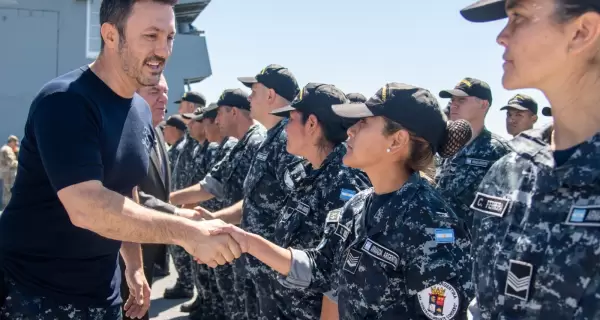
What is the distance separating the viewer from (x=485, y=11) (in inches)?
69.2

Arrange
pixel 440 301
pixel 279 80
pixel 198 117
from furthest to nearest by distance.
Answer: pixel 198 117 < pixel 279 80 < pixel 440 301

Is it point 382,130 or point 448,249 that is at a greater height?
point 382,130

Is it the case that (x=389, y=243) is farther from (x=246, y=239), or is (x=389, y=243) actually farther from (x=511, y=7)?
(x=511, y=7)

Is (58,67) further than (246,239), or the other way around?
(58,67)

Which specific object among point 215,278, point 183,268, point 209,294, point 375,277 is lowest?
point 183,268

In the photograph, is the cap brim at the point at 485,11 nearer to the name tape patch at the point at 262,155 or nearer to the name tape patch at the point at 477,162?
the name tape patch at the point at 262,155

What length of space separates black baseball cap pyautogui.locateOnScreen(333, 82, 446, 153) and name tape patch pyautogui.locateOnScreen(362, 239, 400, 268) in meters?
0.55

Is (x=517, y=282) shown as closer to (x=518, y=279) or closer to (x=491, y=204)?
(x=518, y=279)

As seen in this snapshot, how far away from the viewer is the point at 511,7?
1.64 m

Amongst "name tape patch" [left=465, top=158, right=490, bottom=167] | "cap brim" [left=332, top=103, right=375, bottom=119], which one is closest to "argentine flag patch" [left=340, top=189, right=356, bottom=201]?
"cap brim" [left=332, top=103, right=375, bottom=119]

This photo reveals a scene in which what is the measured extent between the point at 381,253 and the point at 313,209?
3.51 feet

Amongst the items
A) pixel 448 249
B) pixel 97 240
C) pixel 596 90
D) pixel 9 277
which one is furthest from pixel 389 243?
pixel 9 277

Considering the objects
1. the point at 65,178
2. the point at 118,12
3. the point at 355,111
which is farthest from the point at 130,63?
the point at 355,111

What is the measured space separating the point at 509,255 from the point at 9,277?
200 cm
